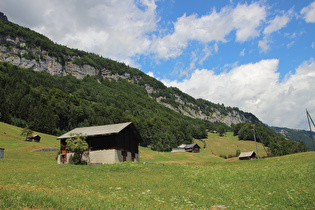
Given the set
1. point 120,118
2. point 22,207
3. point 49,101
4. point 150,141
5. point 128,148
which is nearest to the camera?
point 22,207

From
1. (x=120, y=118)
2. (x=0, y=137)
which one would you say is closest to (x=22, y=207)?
(x=0, y=137)

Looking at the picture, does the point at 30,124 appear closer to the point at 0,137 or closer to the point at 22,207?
the point at 0,137

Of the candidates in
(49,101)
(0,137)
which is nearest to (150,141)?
(49,101)

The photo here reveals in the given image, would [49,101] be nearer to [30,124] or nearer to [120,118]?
[30,124]

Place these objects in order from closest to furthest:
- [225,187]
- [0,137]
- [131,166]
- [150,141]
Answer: [225,187], [131,166], [0,137], [150,141]

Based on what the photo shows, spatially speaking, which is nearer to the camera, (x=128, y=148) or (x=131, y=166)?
(x=131, y=166)

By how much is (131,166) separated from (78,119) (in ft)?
390

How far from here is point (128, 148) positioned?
46.1m

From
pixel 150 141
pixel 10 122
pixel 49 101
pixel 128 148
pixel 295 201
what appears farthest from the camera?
pixel 150 141

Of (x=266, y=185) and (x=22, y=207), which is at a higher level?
(x=22, y=207)

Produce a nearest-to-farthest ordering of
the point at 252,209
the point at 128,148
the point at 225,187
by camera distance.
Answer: the point at 252,209 < the point at 225,187 < the point at 128,148

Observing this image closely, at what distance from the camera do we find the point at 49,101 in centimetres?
13300

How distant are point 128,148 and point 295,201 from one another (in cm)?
3645

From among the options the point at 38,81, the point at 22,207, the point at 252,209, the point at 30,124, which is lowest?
the point at 252,209
